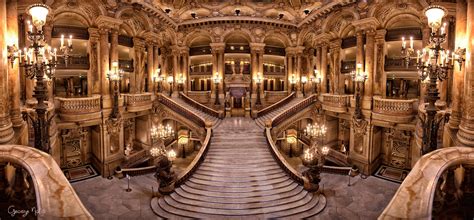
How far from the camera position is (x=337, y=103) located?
56.9 ft

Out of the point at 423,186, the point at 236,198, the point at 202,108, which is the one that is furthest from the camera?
the point at 202,108

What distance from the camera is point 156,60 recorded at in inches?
830

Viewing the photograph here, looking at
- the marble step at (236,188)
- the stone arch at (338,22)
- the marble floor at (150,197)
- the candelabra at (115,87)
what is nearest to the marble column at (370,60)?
the stone arch at (338,22)

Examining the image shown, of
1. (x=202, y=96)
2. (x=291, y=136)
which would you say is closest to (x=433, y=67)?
(x=291, y=136)

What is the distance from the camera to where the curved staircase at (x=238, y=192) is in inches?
399

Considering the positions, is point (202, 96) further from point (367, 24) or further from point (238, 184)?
point (367, 24)

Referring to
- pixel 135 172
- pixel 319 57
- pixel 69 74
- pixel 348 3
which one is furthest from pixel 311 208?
pixel 69 74

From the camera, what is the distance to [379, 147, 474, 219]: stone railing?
379 cm

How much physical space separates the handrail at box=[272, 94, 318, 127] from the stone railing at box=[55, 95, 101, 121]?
33.3 ft

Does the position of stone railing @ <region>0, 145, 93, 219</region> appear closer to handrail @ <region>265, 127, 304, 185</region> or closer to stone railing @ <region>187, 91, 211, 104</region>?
handrail @ <region>265, 127, 304, 185</region>

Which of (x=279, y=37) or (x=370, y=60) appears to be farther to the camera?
(x=279, y=37)

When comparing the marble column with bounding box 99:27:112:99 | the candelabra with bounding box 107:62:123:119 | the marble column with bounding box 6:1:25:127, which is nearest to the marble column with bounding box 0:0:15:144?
the marble column with bounding box 6:1:25:127

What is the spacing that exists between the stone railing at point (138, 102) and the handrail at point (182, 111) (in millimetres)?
987

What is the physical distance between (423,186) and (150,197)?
10.6 m
